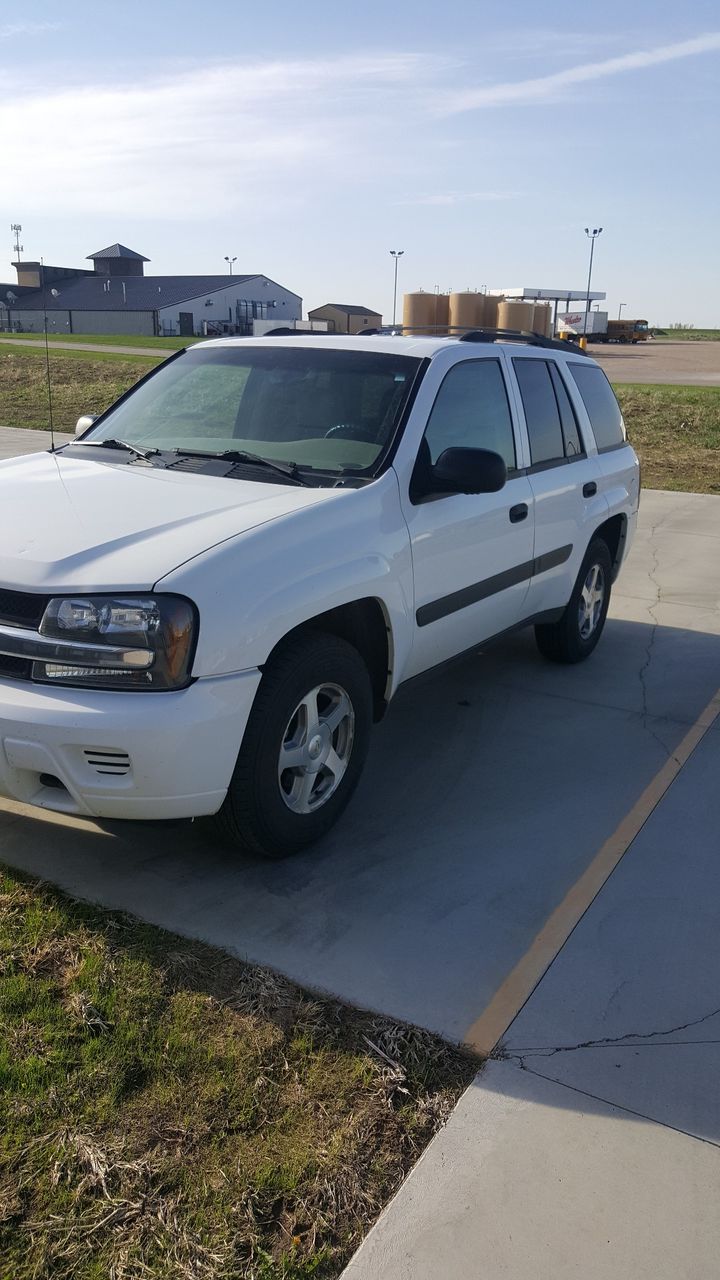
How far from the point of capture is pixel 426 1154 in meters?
2.58

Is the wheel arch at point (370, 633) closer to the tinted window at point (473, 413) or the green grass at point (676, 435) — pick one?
the tinted window at point (473, 413)

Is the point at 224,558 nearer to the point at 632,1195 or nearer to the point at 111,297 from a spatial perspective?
the point at 632,1195

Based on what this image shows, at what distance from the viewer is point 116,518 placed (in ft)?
11.9

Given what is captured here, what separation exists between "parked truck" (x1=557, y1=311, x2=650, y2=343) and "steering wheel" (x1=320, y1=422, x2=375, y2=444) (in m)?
57.4

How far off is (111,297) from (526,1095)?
8598 cm

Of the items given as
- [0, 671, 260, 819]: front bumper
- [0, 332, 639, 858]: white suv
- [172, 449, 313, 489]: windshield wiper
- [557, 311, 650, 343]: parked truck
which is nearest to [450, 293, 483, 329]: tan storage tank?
[0, 332, 639, 858]: white suv

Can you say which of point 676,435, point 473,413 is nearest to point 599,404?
point 473,413

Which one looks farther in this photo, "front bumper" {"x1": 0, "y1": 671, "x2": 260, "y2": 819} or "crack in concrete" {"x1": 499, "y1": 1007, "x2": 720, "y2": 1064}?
"front bumper" {"x1": 0, "y1": 671, "x2": 260, "y2": 819}

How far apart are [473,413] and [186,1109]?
3.25 meters

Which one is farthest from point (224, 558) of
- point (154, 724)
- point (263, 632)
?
point (154, 724)

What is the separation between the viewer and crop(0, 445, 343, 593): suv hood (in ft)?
10.8

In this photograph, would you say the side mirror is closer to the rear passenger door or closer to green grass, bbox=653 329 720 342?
the rear passenger door

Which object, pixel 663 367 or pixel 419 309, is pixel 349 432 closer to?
pixel 419 309

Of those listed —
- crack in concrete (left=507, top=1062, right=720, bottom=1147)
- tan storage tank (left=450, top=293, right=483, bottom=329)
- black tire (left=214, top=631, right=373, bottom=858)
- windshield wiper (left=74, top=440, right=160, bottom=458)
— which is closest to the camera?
crack in concrete (left=507, top=1062, right=720, bottom=1147)
